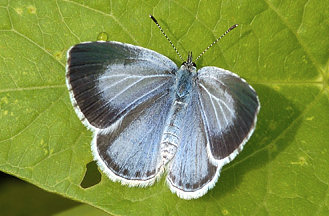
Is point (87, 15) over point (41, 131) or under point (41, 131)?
over

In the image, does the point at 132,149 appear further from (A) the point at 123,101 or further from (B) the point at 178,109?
(B) the point at 178,109

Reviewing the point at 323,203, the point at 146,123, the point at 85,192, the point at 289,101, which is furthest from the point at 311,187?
the point at 85,192

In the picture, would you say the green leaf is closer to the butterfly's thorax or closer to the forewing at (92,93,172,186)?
the forewing at (92,93,172,186)

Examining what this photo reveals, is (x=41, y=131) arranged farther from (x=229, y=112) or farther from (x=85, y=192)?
(x=229, y=112)

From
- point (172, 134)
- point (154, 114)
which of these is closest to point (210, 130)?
point (172, 134)

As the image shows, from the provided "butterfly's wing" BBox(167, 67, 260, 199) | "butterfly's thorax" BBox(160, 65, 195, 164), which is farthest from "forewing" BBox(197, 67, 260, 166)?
"butterfly's thorax" BBox(160, 65, 195, 164)

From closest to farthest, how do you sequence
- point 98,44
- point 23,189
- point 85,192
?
point 98,44 < point 85,192 < point 23,189
